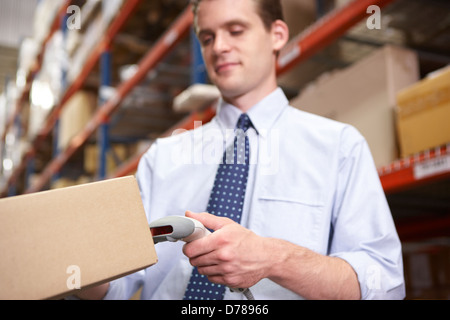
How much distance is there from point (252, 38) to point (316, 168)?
0.31 meters

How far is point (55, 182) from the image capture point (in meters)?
4.70

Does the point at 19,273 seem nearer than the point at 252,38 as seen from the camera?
Yes

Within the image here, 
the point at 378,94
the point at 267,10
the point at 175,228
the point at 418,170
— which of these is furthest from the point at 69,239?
the point at 378,94

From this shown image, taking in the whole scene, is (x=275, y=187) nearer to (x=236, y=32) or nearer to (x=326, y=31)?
(x=236, y=32)

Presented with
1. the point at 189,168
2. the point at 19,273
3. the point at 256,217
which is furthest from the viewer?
the point at 189,168

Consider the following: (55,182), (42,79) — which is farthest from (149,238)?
(42,79)

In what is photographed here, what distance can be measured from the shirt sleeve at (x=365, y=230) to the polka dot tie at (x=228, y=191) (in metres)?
0.19

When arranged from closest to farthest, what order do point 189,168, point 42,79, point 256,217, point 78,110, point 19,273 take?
point 19,273 → point 256,217 → point 189,168 → point 78,110 → point 42,79

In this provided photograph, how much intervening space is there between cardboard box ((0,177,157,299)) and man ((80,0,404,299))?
0.72 feet

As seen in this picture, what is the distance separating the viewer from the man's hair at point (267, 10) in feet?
3.28

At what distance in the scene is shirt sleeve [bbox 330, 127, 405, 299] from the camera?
78 centimetres

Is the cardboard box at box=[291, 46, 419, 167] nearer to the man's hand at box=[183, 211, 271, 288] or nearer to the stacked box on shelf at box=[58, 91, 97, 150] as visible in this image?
the man's hand at box=[183, 211, 271, 288]

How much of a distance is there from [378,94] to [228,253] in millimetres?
1005
